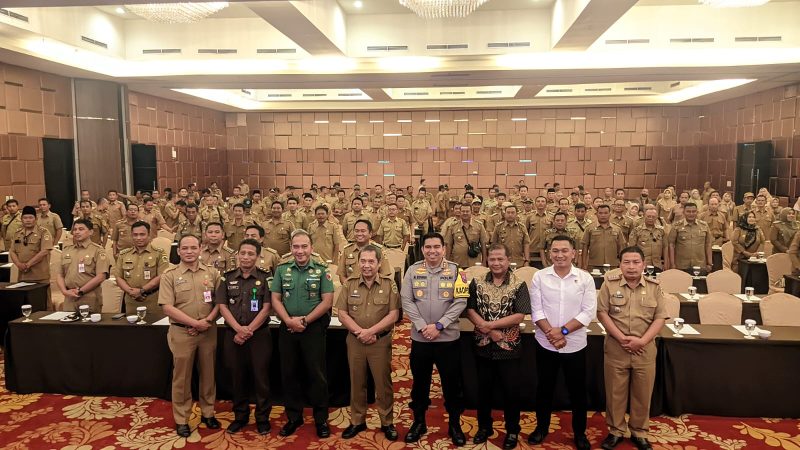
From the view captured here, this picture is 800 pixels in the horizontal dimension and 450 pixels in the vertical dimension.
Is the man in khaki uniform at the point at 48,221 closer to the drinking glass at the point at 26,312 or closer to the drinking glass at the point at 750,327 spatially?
the drinking glass at the point at 26,312

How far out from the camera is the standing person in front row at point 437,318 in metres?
4.36

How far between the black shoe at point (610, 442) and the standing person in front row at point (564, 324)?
154mm

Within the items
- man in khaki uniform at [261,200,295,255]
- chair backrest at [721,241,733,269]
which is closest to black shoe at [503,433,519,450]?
man in khaki uniform at [261,200,295,255]

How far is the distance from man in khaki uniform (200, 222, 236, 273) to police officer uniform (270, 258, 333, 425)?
2.12 metres

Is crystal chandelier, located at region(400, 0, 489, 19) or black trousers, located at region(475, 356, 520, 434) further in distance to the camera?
crystal chandelier, located at region(400, 0, 489, 19)

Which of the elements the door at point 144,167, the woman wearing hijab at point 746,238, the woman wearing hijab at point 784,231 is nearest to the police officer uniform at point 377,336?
the woman wearing hijab at point 746,238

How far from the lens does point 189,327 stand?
4.62 metres

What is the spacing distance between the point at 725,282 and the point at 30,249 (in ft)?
31.2

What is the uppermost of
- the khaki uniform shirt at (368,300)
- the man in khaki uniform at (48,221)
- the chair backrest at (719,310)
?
the man in khaki uniform at (48,221)

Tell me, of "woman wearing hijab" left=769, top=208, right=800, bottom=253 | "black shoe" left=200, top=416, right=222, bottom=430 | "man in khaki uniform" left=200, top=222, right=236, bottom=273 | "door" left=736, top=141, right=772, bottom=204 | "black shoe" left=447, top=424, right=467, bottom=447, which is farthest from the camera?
"door" left=736, top=141, right=772, bottom=204

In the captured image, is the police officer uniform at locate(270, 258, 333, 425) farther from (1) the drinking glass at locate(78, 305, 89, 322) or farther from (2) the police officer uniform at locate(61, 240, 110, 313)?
(2) the police officer uniform at locate(61, 240, 110, 313)

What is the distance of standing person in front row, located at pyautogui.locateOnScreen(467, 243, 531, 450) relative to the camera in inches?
168

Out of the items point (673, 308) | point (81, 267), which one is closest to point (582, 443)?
point (673, 308)

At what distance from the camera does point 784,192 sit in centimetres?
1445
